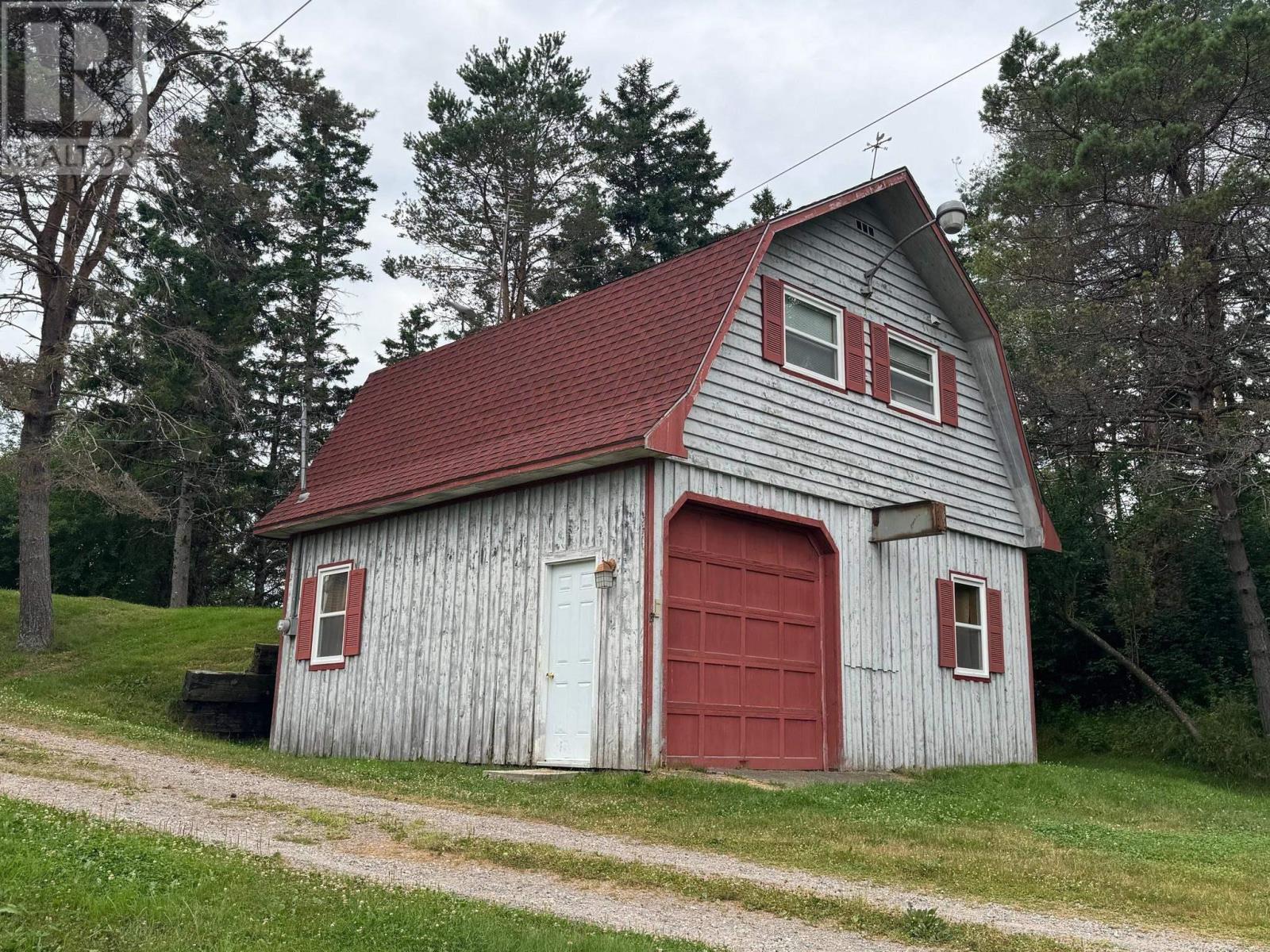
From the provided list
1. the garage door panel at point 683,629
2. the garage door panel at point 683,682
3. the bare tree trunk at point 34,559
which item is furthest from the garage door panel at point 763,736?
the bare tree trunk at point 34,559

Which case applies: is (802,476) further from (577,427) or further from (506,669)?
(506,669)

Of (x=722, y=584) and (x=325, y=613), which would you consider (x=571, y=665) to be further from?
(x=325, y=613)

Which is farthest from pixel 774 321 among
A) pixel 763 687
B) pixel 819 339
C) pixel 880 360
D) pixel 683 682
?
pixel 683 682

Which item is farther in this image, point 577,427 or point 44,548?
point 44,548

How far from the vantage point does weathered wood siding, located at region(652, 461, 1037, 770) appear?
13.2 metres

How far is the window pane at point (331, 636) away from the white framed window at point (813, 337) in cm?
676

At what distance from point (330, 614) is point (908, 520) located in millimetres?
7542

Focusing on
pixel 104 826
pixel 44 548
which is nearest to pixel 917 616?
pixel 104 826

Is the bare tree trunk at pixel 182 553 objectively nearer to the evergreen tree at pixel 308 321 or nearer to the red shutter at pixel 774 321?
the evergreen tree at pixel 308 321

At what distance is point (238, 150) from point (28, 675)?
12596 mm

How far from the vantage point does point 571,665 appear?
12.0 meters

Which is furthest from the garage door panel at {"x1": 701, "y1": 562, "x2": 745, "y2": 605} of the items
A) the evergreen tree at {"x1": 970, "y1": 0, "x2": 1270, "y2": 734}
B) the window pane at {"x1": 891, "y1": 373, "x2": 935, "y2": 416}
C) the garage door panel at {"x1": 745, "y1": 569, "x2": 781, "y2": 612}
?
the evergreen tree at {"x1": 970, "y1": 0, "x2": 1270, "y2": 734}

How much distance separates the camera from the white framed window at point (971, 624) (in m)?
15.3

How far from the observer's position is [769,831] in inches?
336
